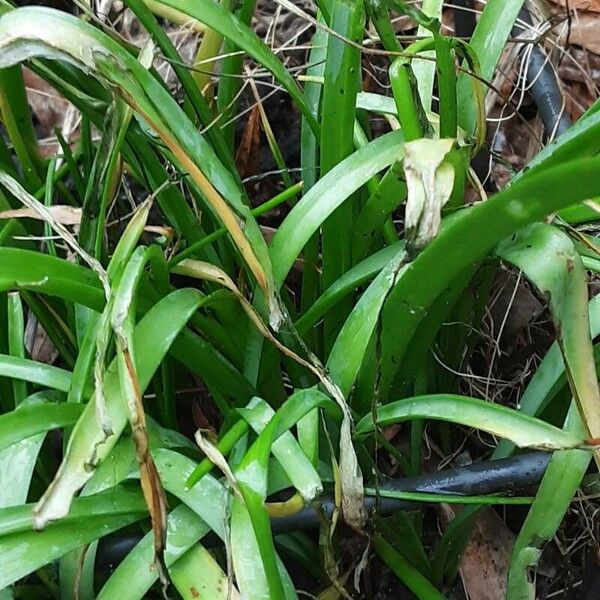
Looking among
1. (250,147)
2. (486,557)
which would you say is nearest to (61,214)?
(250,147)

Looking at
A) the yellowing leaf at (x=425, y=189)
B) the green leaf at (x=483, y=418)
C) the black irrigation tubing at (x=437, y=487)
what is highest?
the yellowing leaf at (x=425, y=189)

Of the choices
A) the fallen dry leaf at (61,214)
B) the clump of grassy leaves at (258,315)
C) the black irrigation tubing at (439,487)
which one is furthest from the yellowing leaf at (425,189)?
the fallen dry leaf at (61,214)

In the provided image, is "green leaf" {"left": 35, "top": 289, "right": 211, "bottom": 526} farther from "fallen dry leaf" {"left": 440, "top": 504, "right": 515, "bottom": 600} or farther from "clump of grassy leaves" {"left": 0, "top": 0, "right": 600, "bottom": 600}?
"fallen dry leaf" {"left": 440, "top": 504, "right": 515, "bottom": 600}

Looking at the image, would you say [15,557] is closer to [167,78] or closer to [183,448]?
[183,448]

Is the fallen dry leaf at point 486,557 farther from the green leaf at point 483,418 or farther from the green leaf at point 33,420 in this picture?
the green leaf at point 33,420

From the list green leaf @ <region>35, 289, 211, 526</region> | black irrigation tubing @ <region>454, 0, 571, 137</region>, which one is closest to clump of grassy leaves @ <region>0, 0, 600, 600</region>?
green leaf @ <region>35, 289, 211, 526</region>

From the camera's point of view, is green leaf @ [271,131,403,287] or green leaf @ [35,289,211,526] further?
green leaf @ [271,131,403,287]
